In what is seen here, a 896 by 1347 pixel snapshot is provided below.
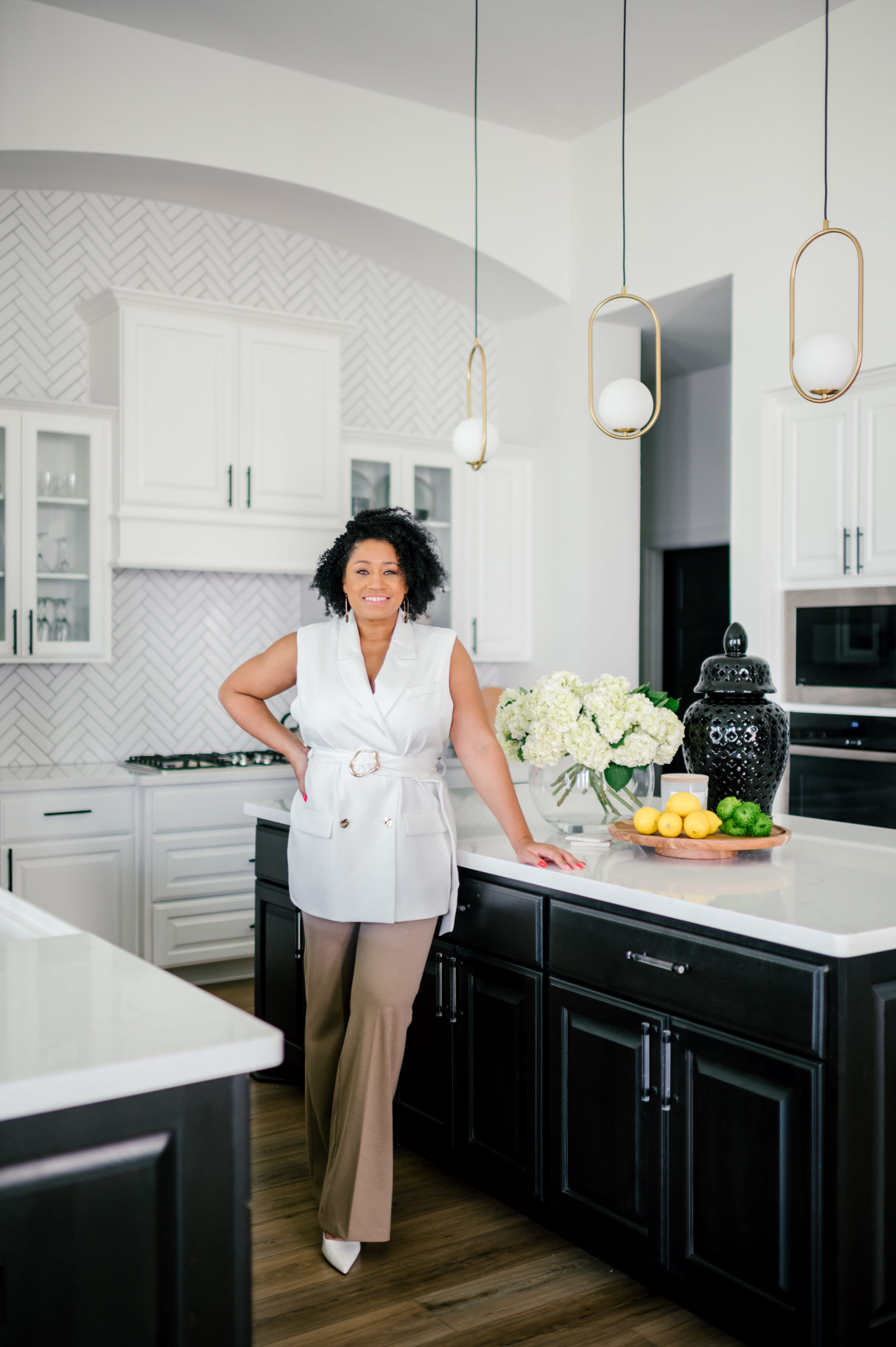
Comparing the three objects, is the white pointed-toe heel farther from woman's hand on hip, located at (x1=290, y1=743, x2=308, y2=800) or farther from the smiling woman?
woman's hand on hip, located at (x1=290, y1=743, x2=308, y2=800)

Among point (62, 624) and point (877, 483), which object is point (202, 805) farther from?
point (877, 483)

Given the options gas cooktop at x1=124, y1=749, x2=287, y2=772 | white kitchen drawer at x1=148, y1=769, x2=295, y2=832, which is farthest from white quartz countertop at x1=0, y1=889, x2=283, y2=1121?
gas cooktop at x1=124, y1=749, x2=287, y2=772

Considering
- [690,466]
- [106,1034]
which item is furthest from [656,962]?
[690,466]

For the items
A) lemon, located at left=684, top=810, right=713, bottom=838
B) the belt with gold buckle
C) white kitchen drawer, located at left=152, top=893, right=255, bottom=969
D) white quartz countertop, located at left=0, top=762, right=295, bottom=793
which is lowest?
white kitchen drawer, located at left=152, top=893, right=255, bottom=969

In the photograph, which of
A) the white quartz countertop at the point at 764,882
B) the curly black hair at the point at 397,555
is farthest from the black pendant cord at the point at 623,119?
the white quartz countertop at the point at 764,882

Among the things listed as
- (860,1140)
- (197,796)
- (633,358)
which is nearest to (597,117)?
(633,358)

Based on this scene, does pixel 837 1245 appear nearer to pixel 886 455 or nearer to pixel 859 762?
pixel 859 762

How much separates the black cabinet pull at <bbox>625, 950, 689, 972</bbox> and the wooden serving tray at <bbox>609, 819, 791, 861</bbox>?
12.4 inches

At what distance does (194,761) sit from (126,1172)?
355 cm

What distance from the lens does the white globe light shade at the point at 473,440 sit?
357 centimetres

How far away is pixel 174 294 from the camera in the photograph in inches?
184

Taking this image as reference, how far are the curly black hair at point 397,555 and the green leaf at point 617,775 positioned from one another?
1.77 feet

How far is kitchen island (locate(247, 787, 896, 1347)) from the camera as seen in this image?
187cm

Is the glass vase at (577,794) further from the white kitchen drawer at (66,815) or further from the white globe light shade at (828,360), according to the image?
the white kitchen drawer at (66,815)
